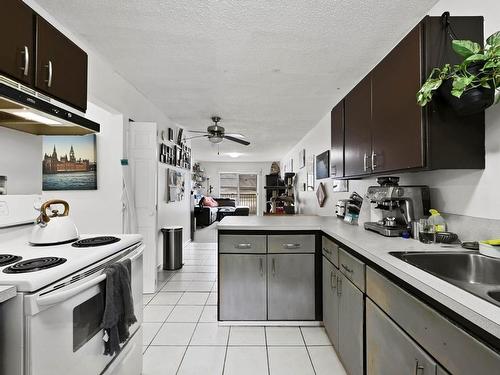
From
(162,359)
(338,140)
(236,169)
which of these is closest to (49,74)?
(162,359)

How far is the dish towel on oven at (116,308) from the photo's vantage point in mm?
A: 1294

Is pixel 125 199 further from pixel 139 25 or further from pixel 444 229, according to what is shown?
pixel 444 229

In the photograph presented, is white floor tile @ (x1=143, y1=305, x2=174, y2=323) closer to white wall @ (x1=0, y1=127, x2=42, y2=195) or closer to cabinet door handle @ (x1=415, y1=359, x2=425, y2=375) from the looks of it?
white wall @ (x1=0, y1=127, x2=42, y2=195)

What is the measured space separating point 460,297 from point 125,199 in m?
3.11

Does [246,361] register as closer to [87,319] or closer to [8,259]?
[87,319]

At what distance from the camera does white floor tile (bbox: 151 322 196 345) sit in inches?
86.7

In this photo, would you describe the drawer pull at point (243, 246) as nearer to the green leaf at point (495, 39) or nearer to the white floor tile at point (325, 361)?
the white floor tile at point (325, 361)

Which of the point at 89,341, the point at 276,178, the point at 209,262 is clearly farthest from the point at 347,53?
the point at 276,178


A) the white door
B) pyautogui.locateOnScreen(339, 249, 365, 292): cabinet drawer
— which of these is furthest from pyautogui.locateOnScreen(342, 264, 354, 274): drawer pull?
the white door

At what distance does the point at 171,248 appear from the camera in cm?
408

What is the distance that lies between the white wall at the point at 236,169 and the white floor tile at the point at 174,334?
30.6 feet

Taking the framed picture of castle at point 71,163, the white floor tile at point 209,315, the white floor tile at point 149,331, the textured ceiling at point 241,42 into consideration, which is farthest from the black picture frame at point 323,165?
the framed picture of castle at point 71,163

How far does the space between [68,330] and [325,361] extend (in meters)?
1.73

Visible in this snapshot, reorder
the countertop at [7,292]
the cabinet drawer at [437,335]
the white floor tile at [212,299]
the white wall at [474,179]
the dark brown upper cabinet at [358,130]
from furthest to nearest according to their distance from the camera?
the white floor tile at [212,299]
the dark brown upper cabinet at [358,130]
the white wall at [474,179]
the countertop at [7,292]
the cabinet drawer at [437,335]
